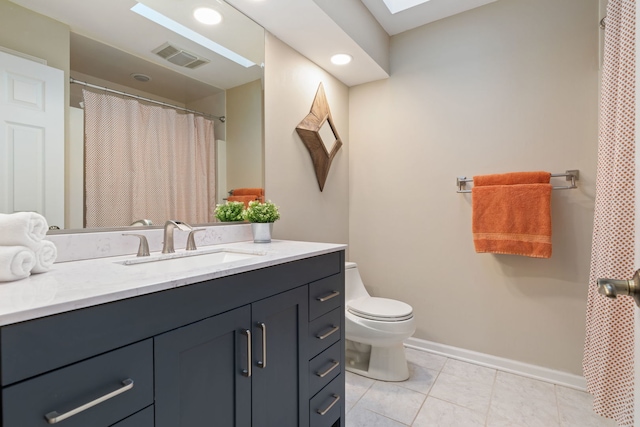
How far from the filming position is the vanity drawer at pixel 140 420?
Answer: 673 mm

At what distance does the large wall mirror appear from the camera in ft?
3.54

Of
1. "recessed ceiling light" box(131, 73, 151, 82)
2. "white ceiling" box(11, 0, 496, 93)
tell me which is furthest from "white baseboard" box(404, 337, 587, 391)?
"recessed ceiling light" box(131, 73, 151, 82)

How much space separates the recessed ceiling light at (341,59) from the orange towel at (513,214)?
1.20 metres

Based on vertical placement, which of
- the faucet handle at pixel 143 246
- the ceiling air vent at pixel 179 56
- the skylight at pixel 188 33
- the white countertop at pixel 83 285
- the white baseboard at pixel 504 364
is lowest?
the white baseboard at pixel 504 364

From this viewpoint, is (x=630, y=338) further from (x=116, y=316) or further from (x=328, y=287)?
(x=116, y=316)

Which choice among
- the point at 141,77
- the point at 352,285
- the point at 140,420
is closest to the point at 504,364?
the point at 352,285

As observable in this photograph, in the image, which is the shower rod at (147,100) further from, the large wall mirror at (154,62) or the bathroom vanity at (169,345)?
the bathroom vanity at (169,345)

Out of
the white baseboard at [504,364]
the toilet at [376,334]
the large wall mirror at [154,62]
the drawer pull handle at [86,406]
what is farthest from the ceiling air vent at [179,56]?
the white baseboard at [504,364]

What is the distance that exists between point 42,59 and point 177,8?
64 cm

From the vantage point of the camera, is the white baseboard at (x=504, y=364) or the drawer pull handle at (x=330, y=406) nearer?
the drawer pull handle at (x=330, y=406)

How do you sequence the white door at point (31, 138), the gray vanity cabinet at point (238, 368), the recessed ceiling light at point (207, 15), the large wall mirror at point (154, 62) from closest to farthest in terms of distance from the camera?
the gray vanity cabinet at point (238, 368), the white door at point (31, 138), the large wall mirror at point (154, 62), the recessed ceiling light at point (207, 15)

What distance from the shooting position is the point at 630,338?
3.66ft

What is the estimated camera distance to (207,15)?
5.10 feet

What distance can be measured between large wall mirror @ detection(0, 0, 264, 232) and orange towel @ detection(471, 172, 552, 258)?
1436 millimetres
